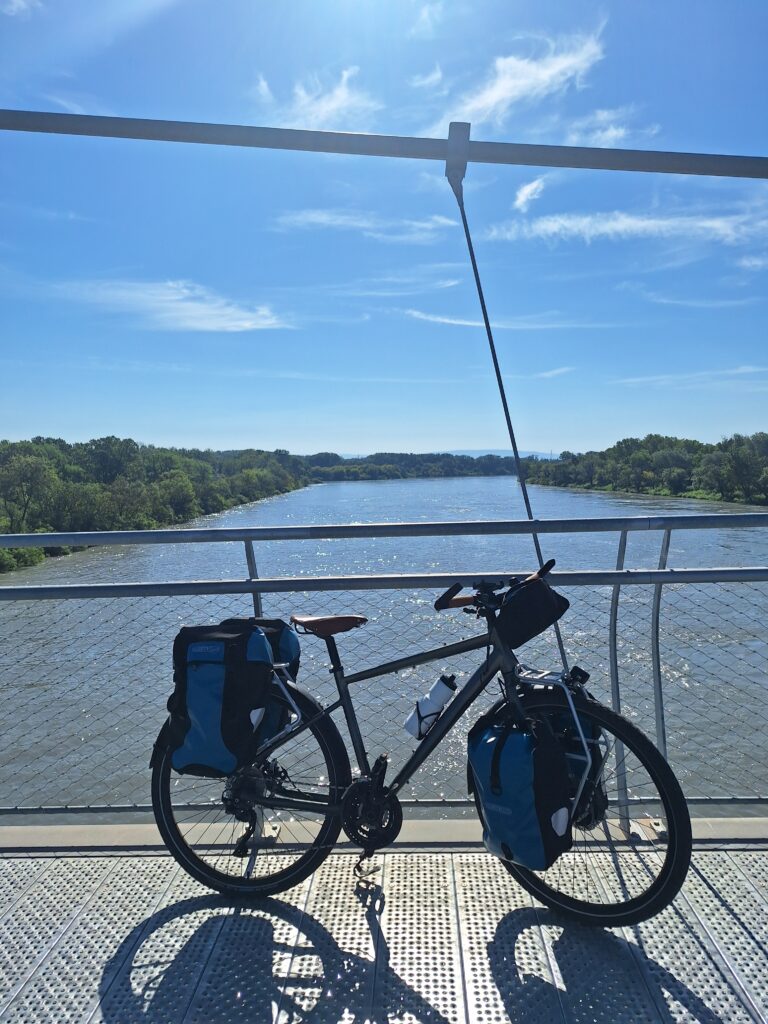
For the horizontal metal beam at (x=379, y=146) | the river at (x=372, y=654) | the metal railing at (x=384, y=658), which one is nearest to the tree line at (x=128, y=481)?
the river at (x=372, y=654)

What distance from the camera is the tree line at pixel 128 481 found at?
1763 inches

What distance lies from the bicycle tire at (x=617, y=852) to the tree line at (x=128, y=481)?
2100cm

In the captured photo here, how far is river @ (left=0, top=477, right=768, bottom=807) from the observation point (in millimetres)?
6023

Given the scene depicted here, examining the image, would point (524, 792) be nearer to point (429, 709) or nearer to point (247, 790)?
point (429, 709)

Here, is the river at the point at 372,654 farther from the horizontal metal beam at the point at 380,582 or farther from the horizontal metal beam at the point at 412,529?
the horizontal metal beam at the point at 412,529

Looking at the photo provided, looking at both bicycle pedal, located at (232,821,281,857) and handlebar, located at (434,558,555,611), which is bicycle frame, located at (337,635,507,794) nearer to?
handlebar, located at (434,558,555,611)

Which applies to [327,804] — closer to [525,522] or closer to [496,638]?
[496,638]

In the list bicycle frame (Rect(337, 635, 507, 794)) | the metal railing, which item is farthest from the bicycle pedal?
the metal railing

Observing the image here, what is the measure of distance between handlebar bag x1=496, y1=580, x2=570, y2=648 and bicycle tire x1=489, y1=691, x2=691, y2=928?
177 mm

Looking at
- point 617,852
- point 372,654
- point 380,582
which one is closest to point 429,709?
point 380,582

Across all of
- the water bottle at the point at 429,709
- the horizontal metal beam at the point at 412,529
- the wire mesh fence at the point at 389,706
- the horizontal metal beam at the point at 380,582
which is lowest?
the wire mesh fence at the point at 389,706

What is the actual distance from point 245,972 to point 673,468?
1805 inches

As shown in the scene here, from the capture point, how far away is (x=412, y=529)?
2.64 m

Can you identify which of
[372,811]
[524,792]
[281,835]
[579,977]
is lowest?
[579,977]
